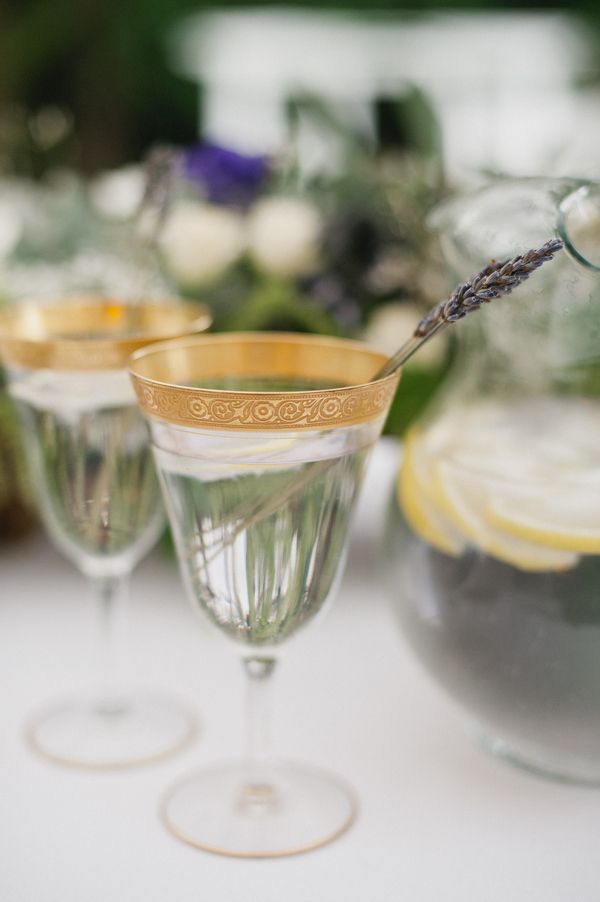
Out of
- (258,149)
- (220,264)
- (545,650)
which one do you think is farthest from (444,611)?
(258,149)

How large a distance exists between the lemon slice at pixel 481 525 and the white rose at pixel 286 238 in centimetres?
31

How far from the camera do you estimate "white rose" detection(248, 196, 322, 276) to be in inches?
29.2

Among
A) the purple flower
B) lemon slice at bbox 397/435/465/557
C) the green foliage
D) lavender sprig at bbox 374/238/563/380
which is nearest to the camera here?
lavender sprig at bbox 374/238/563/380

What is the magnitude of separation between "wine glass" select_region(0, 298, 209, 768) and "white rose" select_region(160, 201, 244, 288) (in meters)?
0.20

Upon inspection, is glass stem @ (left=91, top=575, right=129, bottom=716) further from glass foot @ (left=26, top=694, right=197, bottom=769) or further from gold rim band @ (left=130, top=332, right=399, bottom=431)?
gold rim band @ (left=130, top=332, right=399, bottom=431)

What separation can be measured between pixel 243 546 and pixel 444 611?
112 millimetres

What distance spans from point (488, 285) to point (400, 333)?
35 centimetres

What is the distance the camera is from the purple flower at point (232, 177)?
844mm

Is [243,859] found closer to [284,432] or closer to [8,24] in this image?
[284,432]

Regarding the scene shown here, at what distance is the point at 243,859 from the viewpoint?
17.1 inches

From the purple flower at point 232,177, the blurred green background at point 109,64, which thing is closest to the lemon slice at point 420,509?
the purple flower at point 232,177

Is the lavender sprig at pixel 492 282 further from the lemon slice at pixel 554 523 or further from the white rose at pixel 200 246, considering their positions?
the white rose at pixel 200 246

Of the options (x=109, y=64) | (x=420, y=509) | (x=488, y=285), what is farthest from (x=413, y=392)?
(x=109, y=64)

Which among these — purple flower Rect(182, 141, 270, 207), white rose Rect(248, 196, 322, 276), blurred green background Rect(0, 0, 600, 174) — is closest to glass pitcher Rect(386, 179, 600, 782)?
white rose Rect(248, 196, 322, 276)
